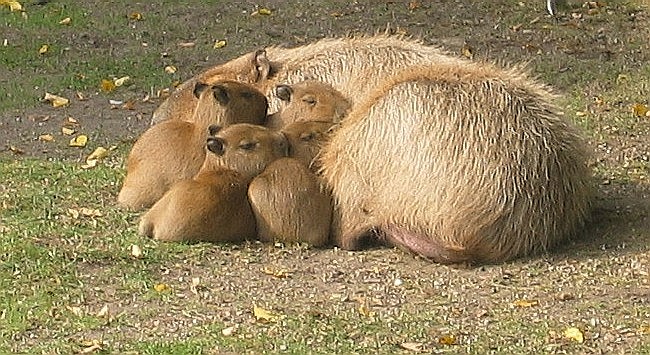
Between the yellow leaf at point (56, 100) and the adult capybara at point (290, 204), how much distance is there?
10.6 ft

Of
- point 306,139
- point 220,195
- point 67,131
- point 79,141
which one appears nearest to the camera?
point 220,195

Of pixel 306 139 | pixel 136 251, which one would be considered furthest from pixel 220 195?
pixel 306 139

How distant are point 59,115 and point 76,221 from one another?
8.12 feet

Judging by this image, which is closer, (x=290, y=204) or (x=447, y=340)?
(x=447, y=340)

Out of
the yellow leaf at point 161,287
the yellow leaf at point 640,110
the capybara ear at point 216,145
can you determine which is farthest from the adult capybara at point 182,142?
the yellow leaf at point 640,110

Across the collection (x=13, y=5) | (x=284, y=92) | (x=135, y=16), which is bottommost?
(x=13, y=5)

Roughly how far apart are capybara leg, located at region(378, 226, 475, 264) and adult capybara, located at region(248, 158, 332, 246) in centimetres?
31

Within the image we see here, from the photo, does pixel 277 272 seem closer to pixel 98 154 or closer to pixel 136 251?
pixel 136 251

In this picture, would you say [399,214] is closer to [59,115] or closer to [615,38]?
[59,115]

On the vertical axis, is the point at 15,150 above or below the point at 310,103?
below

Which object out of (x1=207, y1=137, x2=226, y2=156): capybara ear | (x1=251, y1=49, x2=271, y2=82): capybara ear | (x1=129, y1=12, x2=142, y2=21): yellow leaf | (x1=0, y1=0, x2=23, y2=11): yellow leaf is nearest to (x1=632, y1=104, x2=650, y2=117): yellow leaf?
(x1=251, y1=49, x2=271, y2=82): capybara ear

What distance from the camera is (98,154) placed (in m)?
A: 7.53

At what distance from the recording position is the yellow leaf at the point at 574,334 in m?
4.61

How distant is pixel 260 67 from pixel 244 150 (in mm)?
1088
